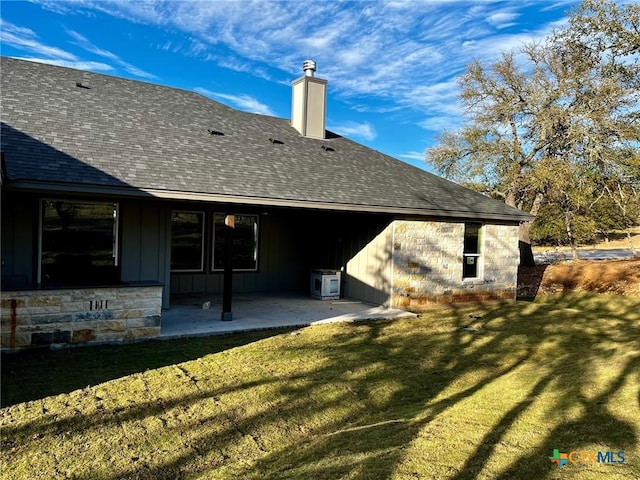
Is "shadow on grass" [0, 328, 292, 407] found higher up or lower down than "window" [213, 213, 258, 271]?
lower down

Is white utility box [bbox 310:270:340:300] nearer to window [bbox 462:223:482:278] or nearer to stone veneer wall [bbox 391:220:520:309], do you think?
stone veneer wall [bbox 391:220:520:309]

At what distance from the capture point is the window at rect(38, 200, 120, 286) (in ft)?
24.0

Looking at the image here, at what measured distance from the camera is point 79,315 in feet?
20.0

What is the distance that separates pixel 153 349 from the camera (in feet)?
20.2

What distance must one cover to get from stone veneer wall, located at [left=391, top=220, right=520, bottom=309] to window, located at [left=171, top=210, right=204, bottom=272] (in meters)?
4.78

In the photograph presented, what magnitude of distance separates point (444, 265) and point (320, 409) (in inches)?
270

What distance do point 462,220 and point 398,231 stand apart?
199 cm

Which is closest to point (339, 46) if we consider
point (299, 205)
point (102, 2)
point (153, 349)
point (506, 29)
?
point (506, 29)

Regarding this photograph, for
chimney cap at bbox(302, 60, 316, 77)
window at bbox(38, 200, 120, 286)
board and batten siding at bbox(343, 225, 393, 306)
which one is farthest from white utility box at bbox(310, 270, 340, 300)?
chimney cap at bbox(302, 60, 316, 77)

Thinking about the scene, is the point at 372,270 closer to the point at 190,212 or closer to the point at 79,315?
the point at 190,212

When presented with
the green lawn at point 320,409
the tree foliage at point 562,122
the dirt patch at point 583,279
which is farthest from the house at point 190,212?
the tree foliage at point 562,122

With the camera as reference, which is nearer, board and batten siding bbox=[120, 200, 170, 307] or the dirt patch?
board and batten siding bbox=[120, 200, 170, 307]

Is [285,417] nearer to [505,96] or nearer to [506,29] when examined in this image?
[506,29]

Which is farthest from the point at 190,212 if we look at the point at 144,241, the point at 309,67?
the point at 309,67
